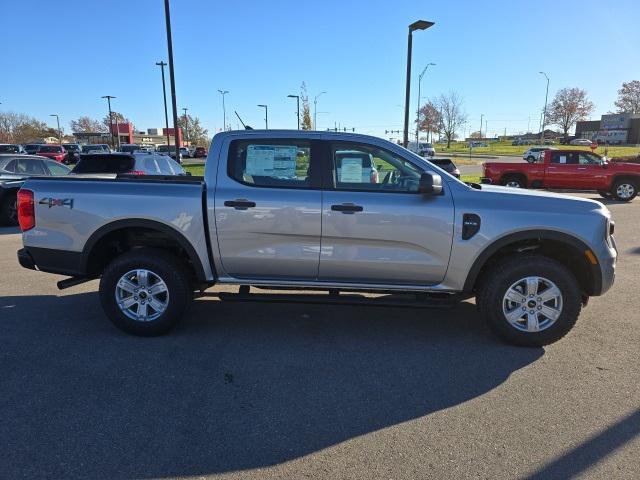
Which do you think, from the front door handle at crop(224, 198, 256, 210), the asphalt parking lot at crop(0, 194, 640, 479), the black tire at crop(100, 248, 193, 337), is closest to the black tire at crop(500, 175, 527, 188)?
the asphalt parking lot at crop(0, 194, 640, 479)

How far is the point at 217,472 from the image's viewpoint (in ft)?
8.64

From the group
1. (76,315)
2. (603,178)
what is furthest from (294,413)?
(603,178)

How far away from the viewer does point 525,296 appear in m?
4.28

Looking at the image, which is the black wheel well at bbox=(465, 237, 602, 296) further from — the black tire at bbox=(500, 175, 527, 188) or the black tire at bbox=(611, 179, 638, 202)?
the black tire at bbox=(611, 179, 638, 202)

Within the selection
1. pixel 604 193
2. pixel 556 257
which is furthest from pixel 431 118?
pixel 556 257

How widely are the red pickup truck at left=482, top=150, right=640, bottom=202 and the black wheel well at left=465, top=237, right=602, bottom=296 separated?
1362cm

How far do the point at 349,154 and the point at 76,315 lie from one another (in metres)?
3.30

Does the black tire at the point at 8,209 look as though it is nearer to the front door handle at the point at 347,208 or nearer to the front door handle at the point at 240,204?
the front door handle at the point at 240,204

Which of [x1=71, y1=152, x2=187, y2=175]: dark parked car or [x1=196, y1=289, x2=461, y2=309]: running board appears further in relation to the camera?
[x1=71, y1=152, x2=187, y2=175]: dark parked car

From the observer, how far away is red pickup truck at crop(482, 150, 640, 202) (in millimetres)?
17188

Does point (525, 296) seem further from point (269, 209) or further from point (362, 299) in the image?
point (269, 209)

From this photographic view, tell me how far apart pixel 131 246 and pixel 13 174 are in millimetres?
8132

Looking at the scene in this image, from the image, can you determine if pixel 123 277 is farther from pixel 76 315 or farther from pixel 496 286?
pixel 496 286

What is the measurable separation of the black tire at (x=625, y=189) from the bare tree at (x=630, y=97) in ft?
346
